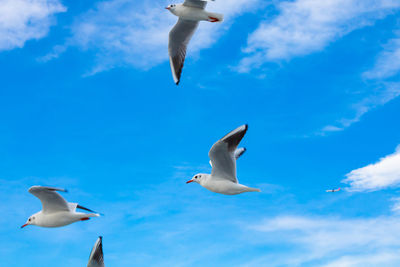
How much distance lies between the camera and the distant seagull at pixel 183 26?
13.4 meters

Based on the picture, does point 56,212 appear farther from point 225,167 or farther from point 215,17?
point 215,17

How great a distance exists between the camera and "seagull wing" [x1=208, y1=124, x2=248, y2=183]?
10289 millimetres

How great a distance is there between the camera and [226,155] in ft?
35.2

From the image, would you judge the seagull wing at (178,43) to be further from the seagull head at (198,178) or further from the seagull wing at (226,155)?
the seagull wing at (226,155)

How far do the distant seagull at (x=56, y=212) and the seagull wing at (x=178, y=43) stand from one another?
518cm

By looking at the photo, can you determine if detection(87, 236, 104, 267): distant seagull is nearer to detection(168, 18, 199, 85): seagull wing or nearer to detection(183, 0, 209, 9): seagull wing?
detection(168, 18, 199, 85): seagull wing

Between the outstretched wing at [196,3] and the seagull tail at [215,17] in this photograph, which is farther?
the seagull tail at [215,17]

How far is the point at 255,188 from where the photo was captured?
10695mm

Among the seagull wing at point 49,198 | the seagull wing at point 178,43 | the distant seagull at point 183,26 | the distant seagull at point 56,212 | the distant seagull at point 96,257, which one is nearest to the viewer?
the seagull wing at point 49,198

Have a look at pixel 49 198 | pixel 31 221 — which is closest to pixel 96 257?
pixel 49 198

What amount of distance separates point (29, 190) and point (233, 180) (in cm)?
467

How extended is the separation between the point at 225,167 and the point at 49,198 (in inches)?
164

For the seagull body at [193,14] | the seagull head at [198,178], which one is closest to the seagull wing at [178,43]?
the seagull body at [193,14]

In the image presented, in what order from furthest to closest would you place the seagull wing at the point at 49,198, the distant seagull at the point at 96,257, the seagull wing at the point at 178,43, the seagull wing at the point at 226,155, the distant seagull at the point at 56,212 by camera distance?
the seagull wing at the point at 178,43
the distant seagull at the point at 96,257
the distant seagull at the point at 56,212
the seagull wing at the point at 226,155
the seagull wing at the point at 49,198
